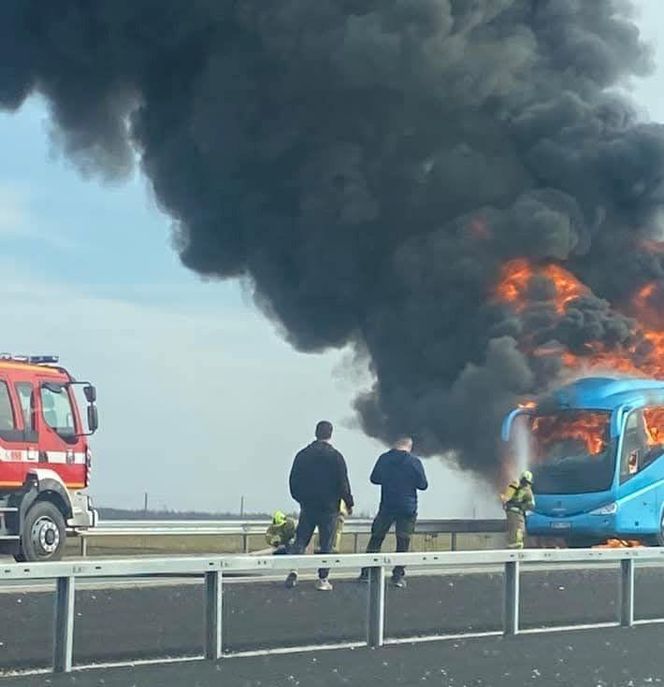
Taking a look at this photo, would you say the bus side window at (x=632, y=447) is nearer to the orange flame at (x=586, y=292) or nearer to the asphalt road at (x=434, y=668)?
the orange flame at (x=586, y=292)

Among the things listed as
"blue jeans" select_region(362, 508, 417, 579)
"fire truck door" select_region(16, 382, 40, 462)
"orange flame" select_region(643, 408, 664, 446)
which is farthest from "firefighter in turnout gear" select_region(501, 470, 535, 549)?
"blue jeans" select_region(362, 508, 417, 579)

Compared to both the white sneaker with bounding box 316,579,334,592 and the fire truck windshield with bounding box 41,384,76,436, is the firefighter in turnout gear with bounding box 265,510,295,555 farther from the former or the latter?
the white sneaker with bounding box 316,579,334,592

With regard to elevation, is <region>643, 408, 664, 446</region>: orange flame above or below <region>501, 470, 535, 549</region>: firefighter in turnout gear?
above

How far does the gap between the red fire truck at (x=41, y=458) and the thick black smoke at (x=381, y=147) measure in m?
15.4

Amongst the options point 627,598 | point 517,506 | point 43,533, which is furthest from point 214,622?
point 517,506

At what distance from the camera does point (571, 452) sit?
27656 mm

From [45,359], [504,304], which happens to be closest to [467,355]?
[504,304]

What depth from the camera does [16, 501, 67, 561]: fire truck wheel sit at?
19.9 metres

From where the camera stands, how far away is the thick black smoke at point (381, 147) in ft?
121

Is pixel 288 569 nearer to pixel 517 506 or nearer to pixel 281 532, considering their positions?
pixel 281 532

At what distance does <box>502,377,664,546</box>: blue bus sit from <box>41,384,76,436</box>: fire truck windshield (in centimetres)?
958

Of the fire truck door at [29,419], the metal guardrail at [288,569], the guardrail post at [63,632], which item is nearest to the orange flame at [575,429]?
the fire truck door at [29,419]

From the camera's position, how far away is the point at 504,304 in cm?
3575

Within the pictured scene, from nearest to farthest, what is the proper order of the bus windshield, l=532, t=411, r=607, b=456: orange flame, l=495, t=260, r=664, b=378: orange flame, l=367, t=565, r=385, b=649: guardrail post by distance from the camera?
l=367, t=565, r=385, b=649: guardrail post, the bus windshield, l=532, t=411, r=607, b=456: orange flame, l=495, t=260, r=664, b=378: orange flame
